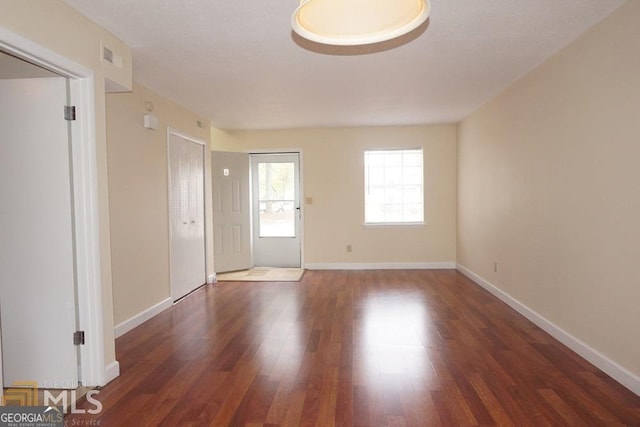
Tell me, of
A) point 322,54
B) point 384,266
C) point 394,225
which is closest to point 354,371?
point 322,54

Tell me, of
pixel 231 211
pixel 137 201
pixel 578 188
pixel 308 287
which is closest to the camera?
pixel 578 188

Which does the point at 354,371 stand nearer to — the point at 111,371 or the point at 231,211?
the point at 111,371

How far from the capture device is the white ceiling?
95.0 inches

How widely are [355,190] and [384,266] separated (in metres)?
1.39

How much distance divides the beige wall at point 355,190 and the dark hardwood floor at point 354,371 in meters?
2.14

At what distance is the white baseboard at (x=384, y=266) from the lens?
6402 millimetres

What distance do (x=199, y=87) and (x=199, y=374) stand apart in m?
2.84

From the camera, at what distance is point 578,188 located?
2887 millimetres

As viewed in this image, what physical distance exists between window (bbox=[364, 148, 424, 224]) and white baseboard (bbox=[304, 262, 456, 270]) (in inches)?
28.2

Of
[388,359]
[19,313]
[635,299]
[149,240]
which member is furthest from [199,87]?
[635,299]

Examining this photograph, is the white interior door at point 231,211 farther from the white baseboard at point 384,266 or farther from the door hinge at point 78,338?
the door hinge at point 78,338

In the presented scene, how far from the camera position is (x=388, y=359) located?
2855 mm

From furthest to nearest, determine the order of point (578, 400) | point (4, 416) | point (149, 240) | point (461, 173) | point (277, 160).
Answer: point (277, 160)
point (461, 173)
point (149, 240)
point (578, 400)
point (4, 416)

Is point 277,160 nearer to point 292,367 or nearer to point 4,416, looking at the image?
point 292,367
